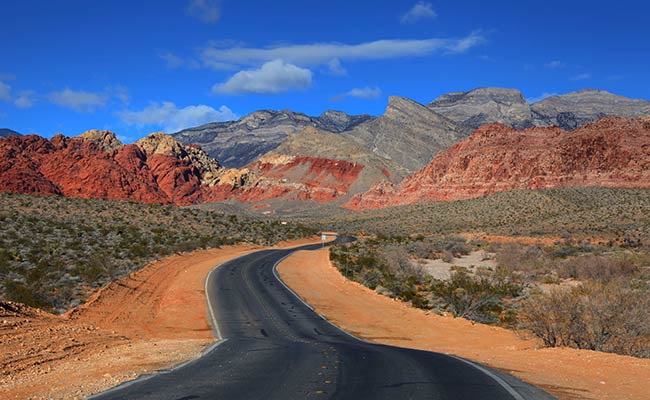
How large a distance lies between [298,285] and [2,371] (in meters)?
22.4

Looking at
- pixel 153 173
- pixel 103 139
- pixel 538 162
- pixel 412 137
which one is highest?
pixel 103 139

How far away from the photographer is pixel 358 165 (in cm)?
16025

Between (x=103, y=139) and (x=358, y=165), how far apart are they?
9293 centimetres

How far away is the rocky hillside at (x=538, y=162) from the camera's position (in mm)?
85312

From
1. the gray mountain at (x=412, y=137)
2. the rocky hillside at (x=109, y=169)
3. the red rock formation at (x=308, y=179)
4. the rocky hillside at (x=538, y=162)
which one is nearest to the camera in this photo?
the rocky hillside at (x=538, y=162)

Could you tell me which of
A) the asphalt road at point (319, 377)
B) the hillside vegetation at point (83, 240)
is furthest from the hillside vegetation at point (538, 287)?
the hillside vegetation at point (83, 240)

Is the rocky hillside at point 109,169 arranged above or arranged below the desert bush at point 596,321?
above

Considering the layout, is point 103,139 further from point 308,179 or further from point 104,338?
point 104,338

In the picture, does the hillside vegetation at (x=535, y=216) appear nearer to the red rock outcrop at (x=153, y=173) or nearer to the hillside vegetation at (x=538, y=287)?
the hillside vegetation at (x=538, y=287)

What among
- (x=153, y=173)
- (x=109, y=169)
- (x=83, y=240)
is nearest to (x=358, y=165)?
(x=153, y=173)

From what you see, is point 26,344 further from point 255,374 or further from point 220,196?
point 220,196

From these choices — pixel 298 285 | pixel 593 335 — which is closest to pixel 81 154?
pixel 298 285

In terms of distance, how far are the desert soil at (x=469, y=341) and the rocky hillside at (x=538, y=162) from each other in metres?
66.3

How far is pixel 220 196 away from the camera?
167 metres
